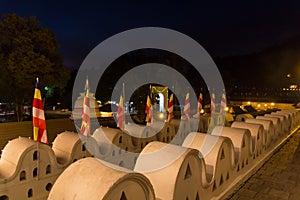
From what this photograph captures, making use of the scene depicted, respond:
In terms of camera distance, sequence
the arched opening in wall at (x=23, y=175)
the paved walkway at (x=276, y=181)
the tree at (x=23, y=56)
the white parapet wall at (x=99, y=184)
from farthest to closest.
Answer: the tree at (x=23, y=56) < the arched opening in wall at (x=23, y=175) < the paved walkway at (x=276, y=181) < the white parapet wall at (x=99, y=184)

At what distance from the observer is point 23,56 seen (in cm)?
1402

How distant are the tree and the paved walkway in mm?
13042

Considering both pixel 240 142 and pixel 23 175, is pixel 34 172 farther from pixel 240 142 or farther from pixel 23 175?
pixel 240 142

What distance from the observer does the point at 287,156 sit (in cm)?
759

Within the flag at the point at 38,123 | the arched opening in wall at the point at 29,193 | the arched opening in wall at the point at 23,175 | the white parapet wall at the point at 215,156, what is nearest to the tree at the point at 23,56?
the flag at the point at 38,123

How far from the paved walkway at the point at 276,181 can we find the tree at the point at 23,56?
13.0 metres

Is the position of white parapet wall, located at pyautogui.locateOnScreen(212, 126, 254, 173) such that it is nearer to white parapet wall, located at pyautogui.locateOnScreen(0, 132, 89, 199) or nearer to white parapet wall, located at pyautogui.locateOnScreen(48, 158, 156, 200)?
white parapet wall, located at pyautogui.locateOnScreen(48, 158, 156, 200)

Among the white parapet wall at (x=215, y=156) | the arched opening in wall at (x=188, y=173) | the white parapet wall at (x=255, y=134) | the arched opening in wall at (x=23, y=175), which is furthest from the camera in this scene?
the white parapet wall at (x=255, y=134)

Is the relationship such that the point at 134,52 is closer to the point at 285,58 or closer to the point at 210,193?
the point at 210,193

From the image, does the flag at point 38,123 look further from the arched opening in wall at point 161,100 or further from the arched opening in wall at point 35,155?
the arched opening in wall at point 161,100

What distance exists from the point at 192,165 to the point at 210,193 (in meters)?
1.00

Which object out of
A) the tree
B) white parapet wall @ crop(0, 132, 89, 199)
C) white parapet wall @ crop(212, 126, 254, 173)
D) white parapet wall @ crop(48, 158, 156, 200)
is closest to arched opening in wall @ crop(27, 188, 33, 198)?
white parapet wall @ crop(0, 132, 89, 199)

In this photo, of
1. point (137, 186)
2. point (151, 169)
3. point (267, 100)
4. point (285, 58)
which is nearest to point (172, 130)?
point (151, 169)

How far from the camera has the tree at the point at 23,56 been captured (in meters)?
13.9
